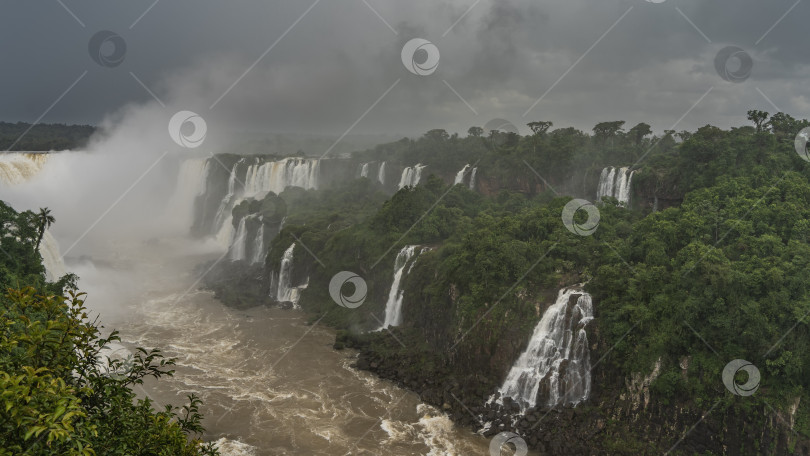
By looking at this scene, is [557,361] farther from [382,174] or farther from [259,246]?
[382,174]

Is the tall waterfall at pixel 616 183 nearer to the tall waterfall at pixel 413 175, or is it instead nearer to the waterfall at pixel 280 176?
the tall waterfall at pixel 413 175

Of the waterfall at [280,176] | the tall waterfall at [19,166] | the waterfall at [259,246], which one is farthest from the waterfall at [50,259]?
the tall waterfall at [19,166]

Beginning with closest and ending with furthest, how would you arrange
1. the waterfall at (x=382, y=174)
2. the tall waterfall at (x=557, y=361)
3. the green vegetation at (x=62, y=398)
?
the green vegetation at (x=62, y=398) < the tall waterfall at (x=557, y=361) < the waterfall at (x=382, y=174)

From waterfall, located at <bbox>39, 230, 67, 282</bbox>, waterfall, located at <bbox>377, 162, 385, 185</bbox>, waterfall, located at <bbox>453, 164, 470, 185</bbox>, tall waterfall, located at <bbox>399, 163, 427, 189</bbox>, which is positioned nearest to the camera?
waterfall, located at <bbox>39, 230, 67, 282</bbox>

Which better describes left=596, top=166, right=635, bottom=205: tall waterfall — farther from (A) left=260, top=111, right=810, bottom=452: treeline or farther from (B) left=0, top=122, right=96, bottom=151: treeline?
(B) left=0, top=122, right=96, bottom=151: treeline

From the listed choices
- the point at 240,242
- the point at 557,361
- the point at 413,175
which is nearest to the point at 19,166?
the point at 240,242

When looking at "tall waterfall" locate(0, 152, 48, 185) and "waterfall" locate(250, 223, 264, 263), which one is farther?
"tall waterfall" locate(0, 152, 48, 185)

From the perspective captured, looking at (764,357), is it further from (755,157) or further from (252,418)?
(252,418)

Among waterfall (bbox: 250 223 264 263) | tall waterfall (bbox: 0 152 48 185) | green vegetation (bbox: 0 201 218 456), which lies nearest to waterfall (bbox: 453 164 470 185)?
waterfall (bbox: 250 223 264 263)
